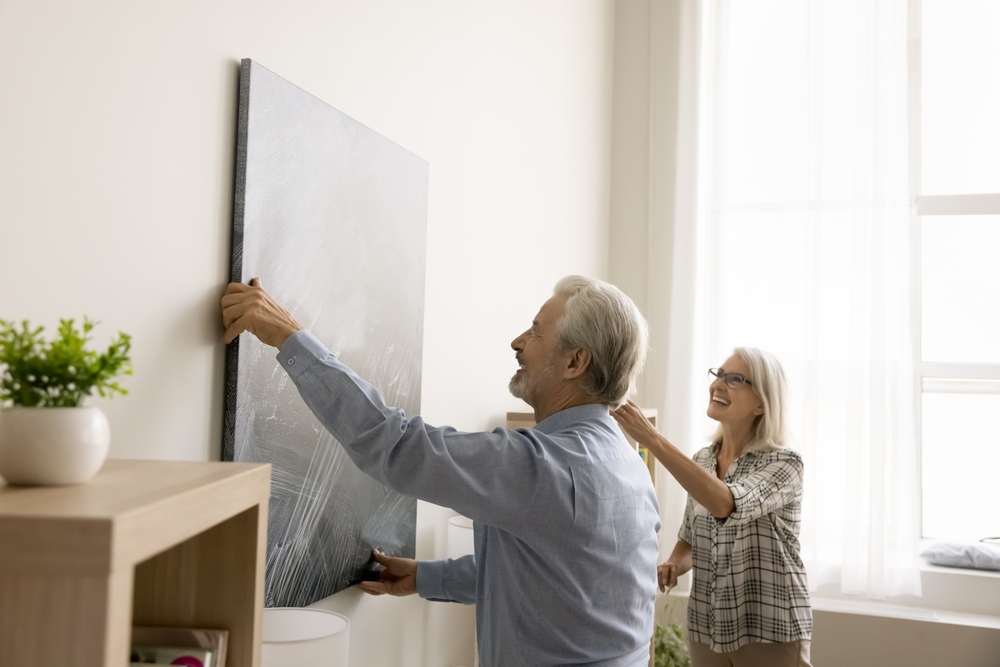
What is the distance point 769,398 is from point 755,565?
1.85 ft

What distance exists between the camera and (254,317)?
4.52 feet

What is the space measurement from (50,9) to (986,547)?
4298 millimetres

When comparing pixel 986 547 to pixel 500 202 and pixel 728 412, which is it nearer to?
pixel 728 412

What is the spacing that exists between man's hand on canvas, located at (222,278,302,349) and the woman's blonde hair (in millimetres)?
1871

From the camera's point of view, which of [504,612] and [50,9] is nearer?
[50,9]

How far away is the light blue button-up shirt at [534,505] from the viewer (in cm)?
138

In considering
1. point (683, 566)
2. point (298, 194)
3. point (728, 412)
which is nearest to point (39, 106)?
point (298, 194)

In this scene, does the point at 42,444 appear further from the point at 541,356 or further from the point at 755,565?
the point at 755,565

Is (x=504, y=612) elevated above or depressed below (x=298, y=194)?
below

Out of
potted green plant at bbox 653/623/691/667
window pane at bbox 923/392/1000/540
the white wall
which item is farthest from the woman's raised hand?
window pane at bbox 923/392/1000/540

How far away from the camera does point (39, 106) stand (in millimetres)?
1035

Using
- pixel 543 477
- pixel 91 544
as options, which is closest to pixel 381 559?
pixel 543 477

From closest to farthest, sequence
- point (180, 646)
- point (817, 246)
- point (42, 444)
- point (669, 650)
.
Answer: point (42, 444) < point (180, 646) < point (669, 650) < point (817, 246)

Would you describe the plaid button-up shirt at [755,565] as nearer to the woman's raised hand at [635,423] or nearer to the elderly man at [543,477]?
the woman's raised hand at [635,423]
